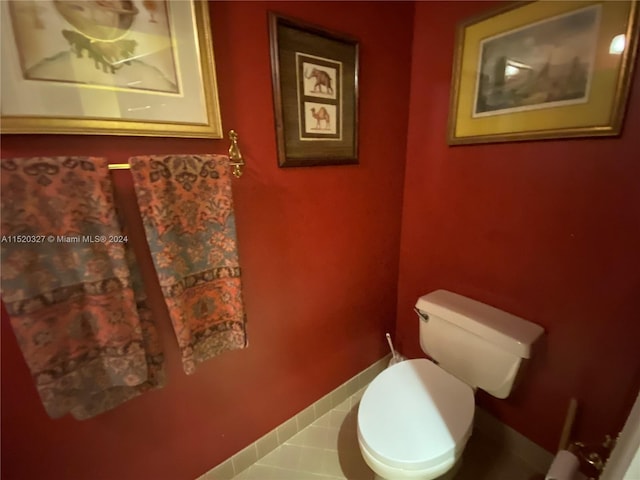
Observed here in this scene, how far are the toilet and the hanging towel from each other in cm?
57

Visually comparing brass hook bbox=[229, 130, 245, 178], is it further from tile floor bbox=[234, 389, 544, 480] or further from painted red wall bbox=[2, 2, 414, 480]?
tile floor bbox=[234, 389, 544, 480]

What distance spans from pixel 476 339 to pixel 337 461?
85 centimetres

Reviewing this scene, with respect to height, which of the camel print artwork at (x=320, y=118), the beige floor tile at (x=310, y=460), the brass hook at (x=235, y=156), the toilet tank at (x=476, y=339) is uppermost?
the camel print artwork at (x=320, y=118)

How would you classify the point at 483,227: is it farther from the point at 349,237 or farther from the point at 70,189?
the point at 70,189

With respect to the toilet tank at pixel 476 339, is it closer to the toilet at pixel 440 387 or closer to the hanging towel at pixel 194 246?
the toilet at pixel 440 387

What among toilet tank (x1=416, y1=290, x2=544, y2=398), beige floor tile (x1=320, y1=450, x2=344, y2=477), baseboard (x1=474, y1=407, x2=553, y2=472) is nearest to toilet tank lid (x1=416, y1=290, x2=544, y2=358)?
toilet tank (x1=416, y1=290, x2=544, y2=398)

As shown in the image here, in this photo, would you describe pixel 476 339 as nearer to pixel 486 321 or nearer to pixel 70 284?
pixel 486 321

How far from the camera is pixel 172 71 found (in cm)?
80

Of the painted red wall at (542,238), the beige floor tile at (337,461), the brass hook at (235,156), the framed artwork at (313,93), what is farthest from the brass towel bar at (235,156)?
the beige floor tile at (337,461)

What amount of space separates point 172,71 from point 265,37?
0.34m

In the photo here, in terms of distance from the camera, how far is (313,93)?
3.52ft

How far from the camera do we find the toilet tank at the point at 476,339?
3.39 ft

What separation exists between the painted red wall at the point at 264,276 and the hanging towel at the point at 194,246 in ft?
0.38

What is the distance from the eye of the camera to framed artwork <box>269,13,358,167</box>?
98 cm
